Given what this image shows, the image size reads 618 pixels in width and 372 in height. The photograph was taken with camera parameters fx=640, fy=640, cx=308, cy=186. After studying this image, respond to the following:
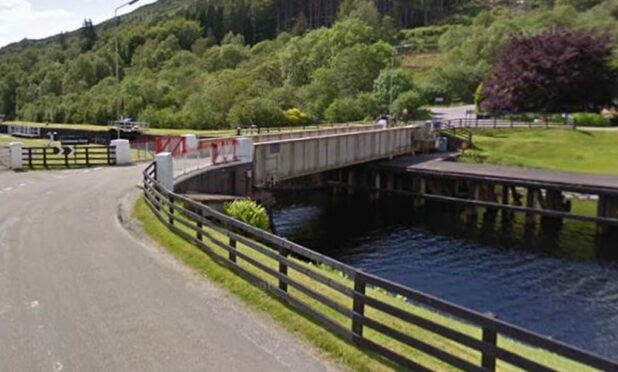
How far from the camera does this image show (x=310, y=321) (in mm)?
10938

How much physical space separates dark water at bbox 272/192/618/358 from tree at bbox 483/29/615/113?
111 feet

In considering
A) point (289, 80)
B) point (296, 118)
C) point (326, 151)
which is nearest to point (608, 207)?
point (326, 151)

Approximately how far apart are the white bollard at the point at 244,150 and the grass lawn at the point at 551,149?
95.1 feet

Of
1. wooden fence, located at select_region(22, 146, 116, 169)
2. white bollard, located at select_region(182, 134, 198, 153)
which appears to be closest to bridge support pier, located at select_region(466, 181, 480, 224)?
white bollard, located at select_region(182, 134, 198, 153)

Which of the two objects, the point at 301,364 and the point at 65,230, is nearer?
the point at 301,364

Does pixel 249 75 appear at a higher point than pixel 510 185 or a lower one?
higher

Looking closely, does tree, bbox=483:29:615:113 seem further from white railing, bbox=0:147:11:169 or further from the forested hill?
white railing, bbox=0:147:11:169

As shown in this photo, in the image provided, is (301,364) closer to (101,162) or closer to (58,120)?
(101,162)

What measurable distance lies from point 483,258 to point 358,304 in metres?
25.6

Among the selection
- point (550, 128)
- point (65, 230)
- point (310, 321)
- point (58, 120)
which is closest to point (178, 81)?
point (58, 120)

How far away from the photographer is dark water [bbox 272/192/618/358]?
79.3 feet

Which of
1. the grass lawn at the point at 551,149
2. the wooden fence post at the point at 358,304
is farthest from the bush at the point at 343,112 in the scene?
the wooden fence post at the point at 358,304

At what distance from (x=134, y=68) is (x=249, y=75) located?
85.3m

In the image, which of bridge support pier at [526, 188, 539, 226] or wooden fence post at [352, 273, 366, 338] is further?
bridge support pier at [526, 188, 539, 226]
